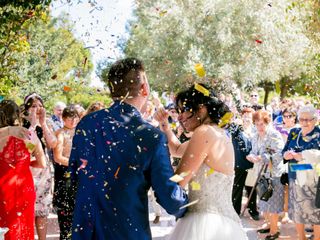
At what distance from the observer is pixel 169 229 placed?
729 centimetres

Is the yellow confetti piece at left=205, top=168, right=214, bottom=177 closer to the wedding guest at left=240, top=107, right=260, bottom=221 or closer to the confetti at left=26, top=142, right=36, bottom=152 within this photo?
the confetti at left=26, top=142, right=36, bottom=152

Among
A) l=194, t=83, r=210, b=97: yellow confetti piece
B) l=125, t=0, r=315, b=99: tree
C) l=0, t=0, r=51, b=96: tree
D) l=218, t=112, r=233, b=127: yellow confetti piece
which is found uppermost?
l=125, t=0, r=315, b=99: tree

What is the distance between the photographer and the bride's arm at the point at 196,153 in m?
3.07

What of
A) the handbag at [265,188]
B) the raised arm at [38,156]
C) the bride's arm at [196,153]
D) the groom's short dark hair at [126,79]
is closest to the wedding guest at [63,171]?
the raised arm at [38,156]

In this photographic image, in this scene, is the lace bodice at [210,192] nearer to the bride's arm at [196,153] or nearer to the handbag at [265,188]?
the bride's arm at [196,153]

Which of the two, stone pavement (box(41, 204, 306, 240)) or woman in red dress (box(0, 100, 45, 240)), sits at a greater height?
woman in red dress (box(0, 100, 45, 240))

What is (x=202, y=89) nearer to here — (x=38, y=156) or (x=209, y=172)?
(x=209, y=172)

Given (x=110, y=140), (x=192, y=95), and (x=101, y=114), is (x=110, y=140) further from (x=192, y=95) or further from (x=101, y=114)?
(x=192, y=95)

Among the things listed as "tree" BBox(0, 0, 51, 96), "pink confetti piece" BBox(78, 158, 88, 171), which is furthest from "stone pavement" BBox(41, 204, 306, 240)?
"pink confetti piece" BBox(78, 158, 88, 171)

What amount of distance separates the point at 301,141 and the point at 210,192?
3.63 metres

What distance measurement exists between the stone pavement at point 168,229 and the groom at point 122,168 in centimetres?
404

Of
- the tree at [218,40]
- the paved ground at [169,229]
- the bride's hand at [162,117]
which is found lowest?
the paved ground at [169,229]

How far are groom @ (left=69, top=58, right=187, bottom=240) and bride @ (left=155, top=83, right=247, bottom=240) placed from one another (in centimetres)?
39

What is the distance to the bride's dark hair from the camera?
128 inches
